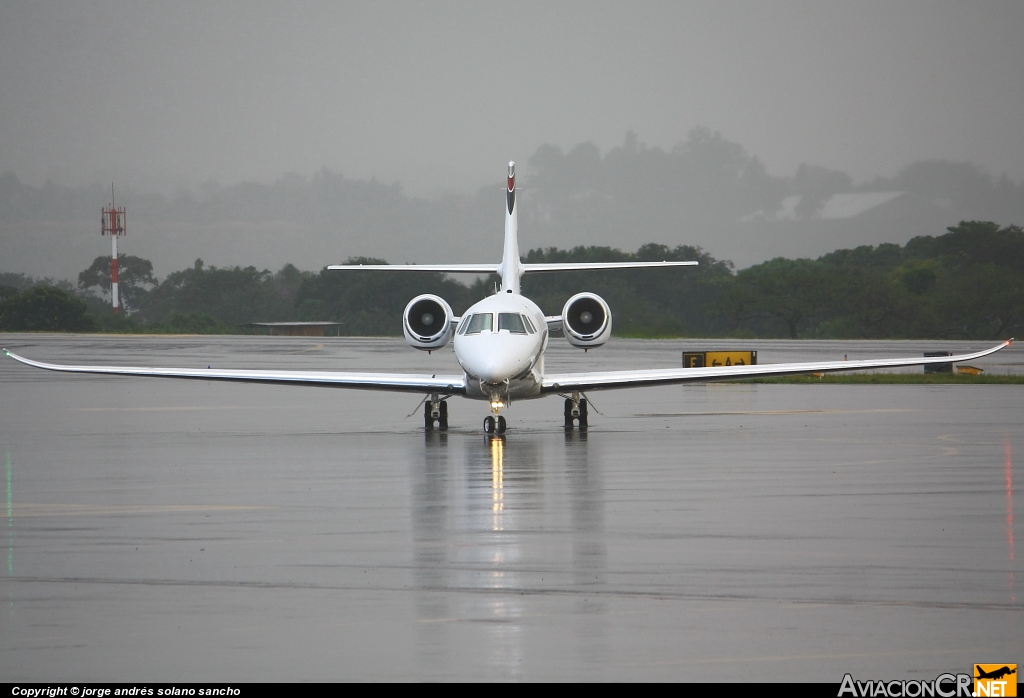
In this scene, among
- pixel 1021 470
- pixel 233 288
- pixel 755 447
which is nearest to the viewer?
pixel 1021 470

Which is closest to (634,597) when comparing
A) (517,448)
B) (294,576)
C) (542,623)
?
(542,623)

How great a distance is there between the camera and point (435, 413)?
19.1 m

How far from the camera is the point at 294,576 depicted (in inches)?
303

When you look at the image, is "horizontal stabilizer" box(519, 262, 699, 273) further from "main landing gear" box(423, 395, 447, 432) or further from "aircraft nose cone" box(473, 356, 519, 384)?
A: "aircraft nose cone" box(473, 356, 519, 384)

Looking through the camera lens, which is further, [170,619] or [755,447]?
[755,447]

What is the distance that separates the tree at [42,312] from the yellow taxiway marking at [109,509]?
7252cm

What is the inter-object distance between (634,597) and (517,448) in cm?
911

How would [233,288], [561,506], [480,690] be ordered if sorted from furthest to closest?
[233,288]
[561,506]
[480,690]

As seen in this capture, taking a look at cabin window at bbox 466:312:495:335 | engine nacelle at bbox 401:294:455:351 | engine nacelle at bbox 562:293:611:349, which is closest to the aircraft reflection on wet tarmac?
cabin window at bbox 466:312:495:335

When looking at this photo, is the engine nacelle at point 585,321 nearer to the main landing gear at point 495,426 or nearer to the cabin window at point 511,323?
the cabin window at point 511,323

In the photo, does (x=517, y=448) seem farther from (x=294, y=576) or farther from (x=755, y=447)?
(x=294, y=576)

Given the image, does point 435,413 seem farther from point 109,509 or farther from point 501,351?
point 109,509

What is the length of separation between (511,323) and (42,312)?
6783 centimetres

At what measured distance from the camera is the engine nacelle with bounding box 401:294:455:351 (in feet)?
66.5
